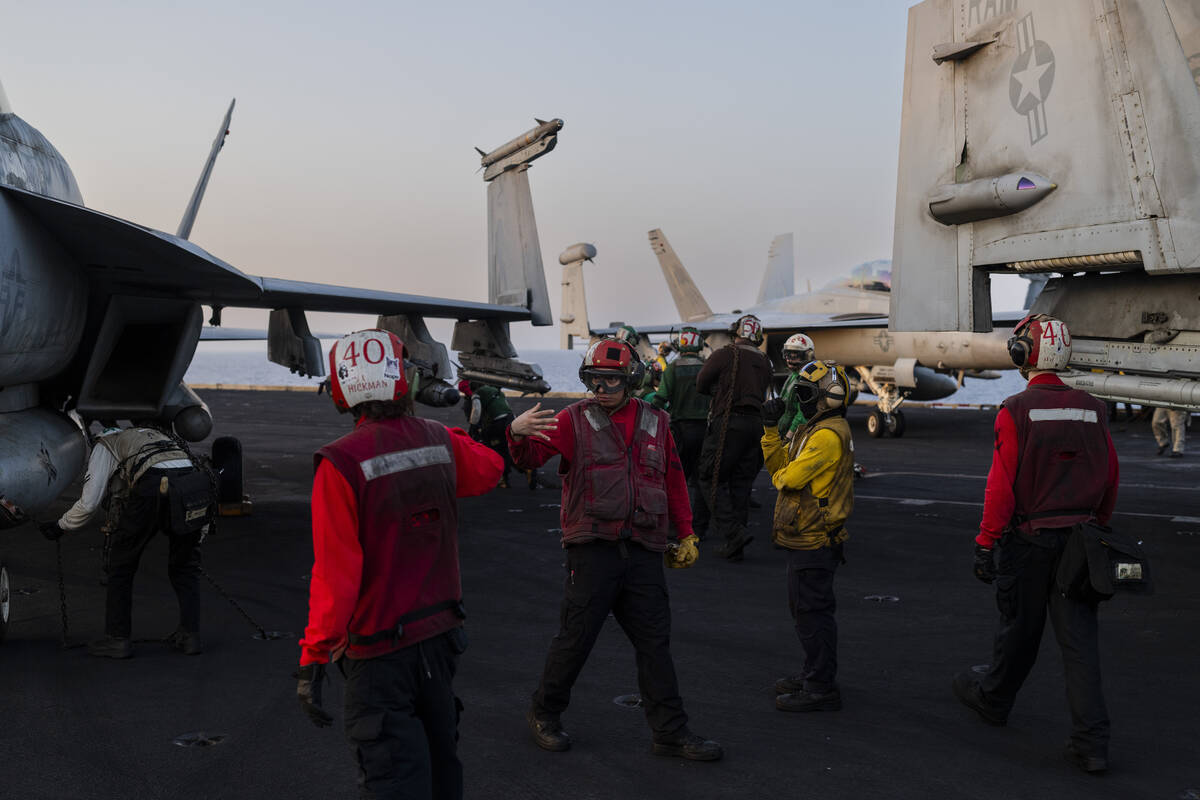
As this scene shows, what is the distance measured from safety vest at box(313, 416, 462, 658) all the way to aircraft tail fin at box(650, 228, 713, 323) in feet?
90.9

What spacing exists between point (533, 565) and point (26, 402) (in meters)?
4.48

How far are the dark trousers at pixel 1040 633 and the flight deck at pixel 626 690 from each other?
0.22 meters

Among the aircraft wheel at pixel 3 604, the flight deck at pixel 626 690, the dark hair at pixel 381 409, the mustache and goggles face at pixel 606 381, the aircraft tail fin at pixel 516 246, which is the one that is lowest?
the flight deck at pixel 626 690

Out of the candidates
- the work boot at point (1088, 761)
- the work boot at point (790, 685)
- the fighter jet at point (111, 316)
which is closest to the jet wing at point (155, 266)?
the fighter jet at point (111, 316)

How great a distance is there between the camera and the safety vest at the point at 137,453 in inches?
224

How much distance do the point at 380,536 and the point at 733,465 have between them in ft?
19.2

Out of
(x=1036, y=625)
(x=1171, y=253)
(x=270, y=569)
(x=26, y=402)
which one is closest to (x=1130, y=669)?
(x=1036, y=625)

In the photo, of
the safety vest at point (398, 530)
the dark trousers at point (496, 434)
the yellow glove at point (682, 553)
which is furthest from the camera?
the dark trousers at point (496, 434)

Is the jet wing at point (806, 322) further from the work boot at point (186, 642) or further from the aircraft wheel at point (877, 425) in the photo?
the work boot at point (186, 642)

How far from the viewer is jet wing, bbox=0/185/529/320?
22.0 ft

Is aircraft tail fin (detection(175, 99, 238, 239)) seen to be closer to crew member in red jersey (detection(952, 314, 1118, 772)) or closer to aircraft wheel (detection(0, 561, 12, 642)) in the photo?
aircraft wheel (detection(0, 561, 12, 642))

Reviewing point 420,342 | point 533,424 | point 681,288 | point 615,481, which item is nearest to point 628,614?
point 615,481

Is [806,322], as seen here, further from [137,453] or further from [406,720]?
[406,720]

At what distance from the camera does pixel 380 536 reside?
2.90 meters
